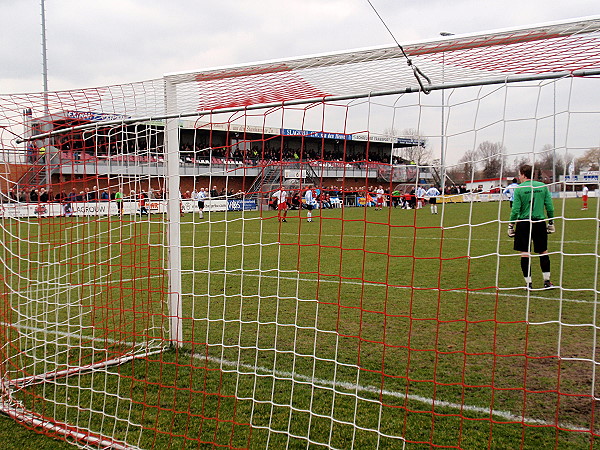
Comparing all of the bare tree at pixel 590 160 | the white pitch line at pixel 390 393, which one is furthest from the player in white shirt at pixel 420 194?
the white pitch line at pixel 390 393

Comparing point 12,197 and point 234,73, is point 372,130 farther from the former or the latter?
point 12,197

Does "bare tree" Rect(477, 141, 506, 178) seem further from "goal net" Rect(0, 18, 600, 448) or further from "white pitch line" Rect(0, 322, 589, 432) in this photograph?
"white pitch line" Rect(0, 322, 589, 432)

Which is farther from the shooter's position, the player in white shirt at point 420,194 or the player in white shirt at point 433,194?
the player in white shirt at point 433,194

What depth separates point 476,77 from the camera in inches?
150

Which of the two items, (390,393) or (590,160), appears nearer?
(590,160)

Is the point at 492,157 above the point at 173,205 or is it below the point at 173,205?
above

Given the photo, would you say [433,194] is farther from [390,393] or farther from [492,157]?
[492,157]

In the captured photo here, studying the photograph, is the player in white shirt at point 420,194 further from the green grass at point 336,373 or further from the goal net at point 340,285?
the green grass at point 336,373

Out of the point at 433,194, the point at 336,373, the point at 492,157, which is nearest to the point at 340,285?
the point at 336,373

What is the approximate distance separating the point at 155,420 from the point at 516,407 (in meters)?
2.61

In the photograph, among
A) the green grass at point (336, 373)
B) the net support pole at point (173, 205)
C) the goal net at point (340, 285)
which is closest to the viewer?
the goal net at point (340, 285)

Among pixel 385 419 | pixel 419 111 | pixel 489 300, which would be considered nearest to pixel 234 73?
pixel 419 111

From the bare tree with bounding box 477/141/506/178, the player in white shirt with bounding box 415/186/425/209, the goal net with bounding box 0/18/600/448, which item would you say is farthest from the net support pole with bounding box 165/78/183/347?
the bare tree with bounding box 477/141/506/178

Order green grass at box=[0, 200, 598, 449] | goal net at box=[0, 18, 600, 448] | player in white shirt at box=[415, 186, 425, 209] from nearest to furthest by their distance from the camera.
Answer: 1. goal net at box=[0, 18, 600, 448]
2. green grass at box=[0, 200, 598, 449]
3. player in white shirt at box=[415, 186, 425, 209]
